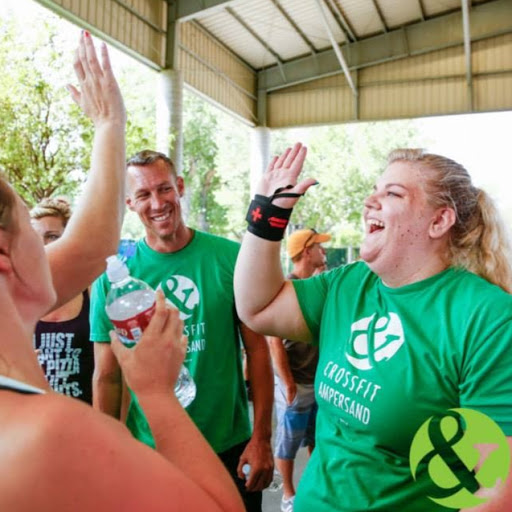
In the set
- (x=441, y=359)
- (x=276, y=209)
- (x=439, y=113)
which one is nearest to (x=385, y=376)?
(x=441, y=359)

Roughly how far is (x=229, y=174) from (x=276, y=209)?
26.7m

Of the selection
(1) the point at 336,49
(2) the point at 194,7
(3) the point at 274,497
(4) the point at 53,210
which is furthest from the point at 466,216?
(1) the point at 336,49

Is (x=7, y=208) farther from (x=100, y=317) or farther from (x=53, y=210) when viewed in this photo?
(x=53, y=210)

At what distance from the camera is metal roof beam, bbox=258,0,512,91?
1477 centimetres

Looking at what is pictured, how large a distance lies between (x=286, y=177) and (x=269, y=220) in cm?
16

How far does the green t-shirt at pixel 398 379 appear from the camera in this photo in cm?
142

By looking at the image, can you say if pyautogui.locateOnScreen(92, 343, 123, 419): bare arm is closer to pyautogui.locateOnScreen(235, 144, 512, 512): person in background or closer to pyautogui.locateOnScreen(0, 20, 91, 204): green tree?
pyautogui.locateOnScreen(235, 144, 512, 512): person in background

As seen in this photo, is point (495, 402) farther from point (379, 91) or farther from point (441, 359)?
point (379, 91)

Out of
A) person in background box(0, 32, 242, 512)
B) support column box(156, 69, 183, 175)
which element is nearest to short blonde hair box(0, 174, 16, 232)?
person in background box(0, 32, 242, 512)

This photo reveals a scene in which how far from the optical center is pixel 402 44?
52.1 ft

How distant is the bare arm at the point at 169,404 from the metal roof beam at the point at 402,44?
16098mm

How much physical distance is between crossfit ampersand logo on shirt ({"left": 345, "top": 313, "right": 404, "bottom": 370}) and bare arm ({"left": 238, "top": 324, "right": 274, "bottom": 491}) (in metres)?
0.87

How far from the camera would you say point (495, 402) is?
A: 136 cm

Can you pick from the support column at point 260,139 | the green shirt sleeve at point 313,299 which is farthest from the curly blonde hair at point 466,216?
the support column at point 260,139
